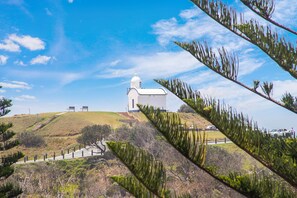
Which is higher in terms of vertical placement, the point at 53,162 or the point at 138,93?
the point at 138,93

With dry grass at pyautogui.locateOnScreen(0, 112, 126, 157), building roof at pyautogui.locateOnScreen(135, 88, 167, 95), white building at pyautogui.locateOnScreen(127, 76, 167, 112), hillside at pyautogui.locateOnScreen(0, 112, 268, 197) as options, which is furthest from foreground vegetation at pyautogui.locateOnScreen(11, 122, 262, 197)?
building roof at pyautogui.locateOnScreen(135, 88, 167, 95)

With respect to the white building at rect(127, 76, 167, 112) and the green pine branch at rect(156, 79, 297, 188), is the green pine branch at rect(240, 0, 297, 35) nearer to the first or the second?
the green pine branch at rect(156, 79, 297, 188)

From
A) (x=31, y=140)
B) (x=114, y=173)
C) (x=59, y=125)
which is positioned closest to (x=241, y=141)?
(x=114, y=173)

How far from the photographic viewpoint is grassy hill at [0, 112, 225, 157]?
45831 mm

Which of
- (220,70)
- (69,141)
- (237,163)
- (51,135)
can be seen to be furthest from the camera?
(51,135)

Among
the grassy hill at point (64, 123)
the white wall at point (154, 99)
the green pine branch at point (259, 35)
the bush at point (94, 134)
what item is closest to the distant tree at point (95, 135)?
the bush at point (94, 134)

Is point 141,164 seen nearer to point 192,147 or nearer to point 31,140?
point 192,147

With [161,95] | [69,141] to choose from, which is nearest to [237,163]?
[69,141]

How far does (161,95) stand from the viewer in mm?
62125

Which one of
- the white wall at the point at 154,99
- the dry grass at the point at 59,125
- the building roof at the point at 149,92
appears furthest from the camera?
the building roof at the point at 149,92

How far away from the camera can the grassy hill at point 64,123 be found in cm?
4583

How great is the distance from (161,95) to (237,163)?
134ft

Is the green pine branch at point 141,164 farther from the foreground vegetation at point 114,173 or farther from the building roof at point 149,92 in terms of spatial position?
the building roof at point 149,92

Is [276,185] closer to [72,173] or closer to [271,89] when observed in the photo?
[271,89]
